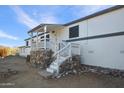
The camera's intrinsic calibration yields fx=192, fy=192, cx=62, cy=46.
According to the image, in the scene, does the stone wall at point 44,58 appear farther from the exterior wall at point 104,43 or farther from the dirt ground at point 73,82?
the dirt ground at point 73,82

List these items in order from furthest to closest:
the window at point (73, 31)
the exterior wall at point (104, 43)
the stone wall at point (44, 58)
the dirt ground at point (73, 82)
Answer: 1. the window at point (73, 31)
2. the stone wall at point (44, 58)
3. the exterior wall at point (104, 43)
4. the dirt ground at point (73, 82)

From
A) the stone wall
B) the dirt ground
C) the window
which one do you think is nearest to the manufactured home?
the window

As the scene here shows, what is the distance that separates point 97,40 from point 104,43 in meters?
0.75

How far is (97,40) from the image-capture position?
13.1 m

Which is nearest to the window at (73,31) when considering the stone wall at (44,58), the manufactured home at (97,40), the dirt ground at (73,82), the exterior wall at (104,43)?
the manufactured home at (97,40)

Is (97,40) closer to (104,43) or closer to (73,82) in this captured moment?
(104,43)

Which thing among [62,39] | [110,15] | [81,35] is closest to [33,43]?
[62,39]

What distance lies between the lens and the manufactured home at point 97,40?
37.4 ft

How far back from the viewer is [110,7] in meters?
11.8

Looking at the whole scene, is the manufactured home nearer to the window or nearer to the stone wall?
the window

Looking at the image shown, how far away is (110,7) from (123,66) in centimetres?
366

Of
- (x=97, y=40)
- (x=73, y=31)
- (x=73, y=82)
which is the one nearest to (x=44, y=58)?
(x=73, y=31)
